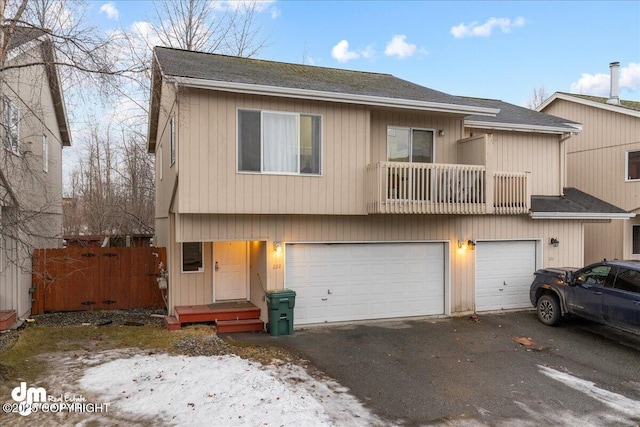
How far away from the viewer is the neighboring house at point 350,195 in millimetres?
8492

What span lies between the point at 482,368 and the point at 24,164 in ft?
32.8

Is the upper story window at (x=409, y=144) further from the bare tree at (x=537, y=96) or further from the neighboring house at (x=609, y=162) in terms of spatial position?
the bare tree at (x=537, y=96)

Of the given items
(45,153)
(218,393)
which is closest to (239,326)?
(218,393)

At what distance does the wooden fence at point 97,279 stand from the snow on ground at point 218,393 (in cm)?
466

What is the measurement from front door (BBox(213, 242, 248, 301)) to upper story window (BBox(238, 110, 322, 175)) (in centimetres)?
293

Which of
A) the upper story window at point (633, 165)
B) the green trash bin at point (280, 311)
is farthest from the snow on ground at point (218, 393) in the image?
the upper story window at point (633, 165)

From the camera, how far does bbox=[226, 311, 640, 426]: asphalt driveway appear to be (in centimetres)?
551

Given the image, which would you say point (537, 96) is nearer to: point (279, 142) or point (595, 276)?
point (595, 276)

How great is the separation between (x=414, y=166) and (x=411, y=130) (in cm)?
166

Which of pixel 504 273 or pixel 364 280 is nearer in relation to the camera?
pixel 364 280

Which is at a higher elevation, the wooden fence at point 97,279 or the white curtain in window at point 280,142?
the white curtain in window at point 280,142

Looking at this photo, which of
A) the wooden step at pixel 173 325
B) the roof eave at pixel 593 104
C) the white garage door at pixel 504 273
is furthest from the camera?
the roof eave at pixel 593 104

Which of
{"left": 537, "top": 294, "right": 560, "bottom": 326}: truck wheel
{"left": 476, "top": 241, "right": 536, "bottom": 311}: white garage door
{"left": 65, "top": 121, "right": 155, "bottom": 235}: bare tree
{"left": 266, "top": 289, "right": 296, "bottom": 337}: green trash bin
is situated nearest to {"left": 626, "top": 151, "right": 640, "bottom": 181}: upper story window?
{"left": 476, "top": 241, "right": 536, "bottom": 311}: white garage door

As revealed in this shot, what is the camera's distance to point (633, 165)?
45.3ft
